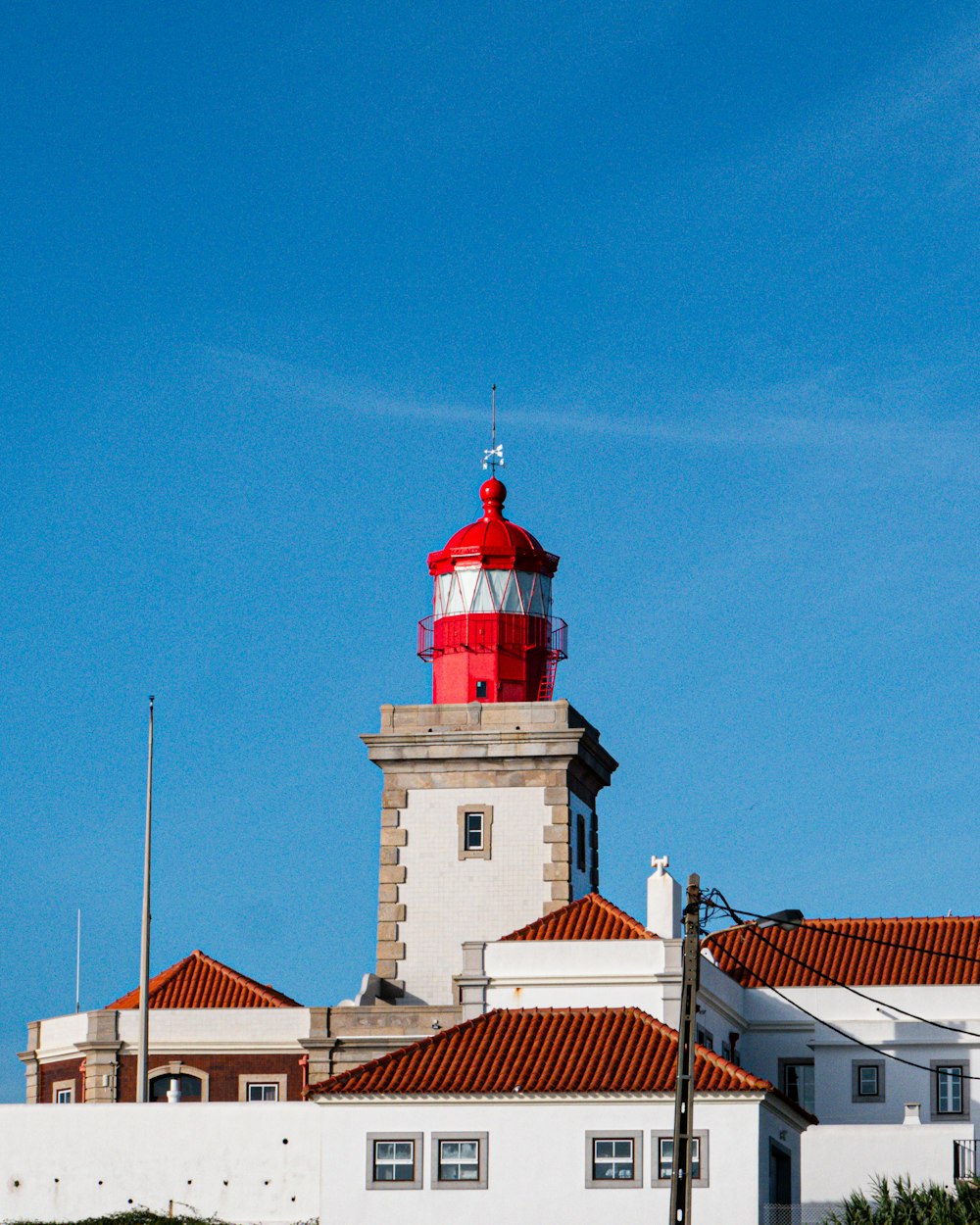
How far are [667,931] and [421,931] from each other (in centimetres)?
561

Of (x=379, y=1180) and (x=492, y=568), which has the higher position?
(x=492, y=568)

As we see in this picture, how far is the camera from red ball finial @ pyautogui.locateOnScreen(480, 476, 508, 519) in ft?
176

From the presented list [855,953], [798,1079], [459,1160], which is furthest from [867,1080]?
[459,1160]

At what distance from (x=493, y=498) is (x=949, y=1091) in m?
15.1

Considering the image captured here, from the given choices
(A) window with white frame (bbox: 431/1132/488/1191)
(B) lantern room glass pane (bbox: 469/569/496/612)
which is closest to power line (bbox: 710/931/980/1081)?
(B) lantern room glass pane (bbox: 469/569/496/612)

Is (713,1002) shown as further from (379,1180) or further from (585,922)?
(379,1180)

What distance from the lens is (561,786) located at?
164 ft

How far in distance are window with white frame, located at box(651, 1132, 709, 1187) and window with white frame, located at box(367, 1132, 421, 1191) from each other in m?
3.57

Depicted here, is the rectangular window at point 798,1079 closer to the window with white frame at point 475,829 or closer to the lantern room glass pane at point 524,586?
the window with white frame at point 475,829

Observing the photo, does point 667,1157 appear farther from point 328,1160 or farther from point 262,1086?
point 262,1086

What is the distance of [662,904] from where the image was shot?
46.3 m

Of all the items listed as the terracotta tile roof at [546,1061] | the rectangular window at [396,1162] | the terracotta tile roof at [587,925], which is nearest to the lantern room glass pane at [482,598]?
the terracotta tile roof at [587,925]

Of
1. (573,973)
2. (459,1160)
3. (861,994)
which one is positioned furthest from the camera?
(861,994)

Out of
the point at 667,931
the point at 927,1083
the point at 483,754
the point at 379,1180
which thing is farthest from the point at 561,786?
the point at 379,1180
